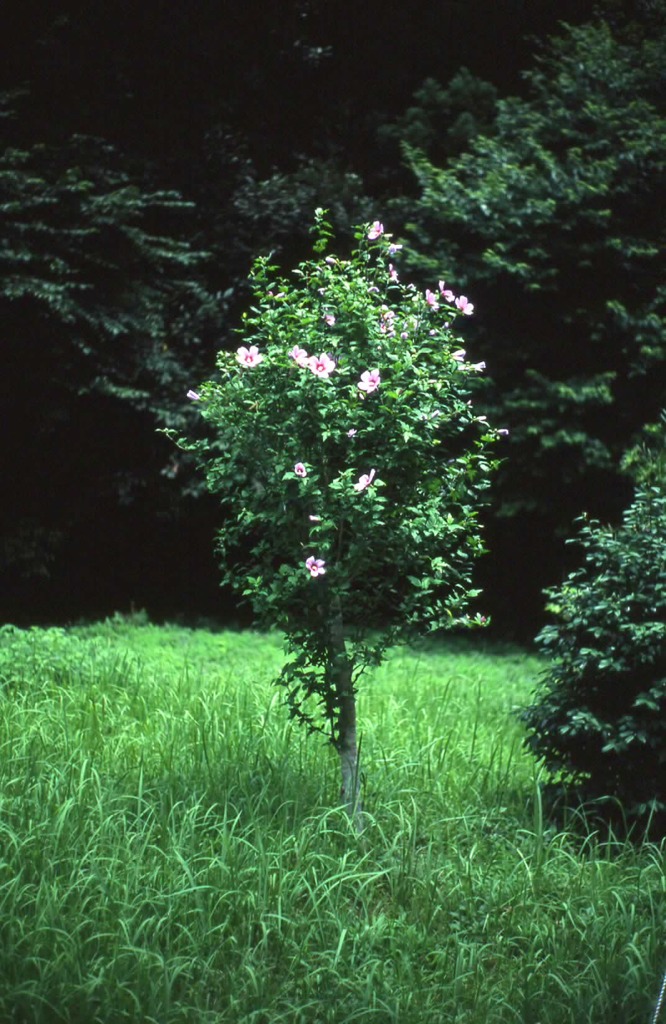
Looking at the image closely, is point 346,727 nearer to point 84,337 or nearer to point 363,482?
point 363,482

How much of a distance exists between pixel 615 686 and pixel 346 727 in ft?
3.95

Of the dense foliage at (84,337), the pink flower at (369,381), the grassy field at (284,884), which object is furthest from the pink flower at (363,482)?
the dense foliage at (84,337)

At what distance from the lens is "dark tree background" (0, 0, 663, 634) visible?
10.1 metres

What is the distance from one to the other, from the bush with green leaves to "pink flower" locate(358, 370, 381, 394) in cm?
147

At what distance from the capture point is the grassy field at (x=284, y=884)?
3.21 m

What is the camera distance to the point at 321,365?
3.97 m

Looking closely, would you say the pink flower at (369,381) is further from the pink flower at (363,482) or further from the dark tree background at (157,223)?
the dark tree background at (157,223)

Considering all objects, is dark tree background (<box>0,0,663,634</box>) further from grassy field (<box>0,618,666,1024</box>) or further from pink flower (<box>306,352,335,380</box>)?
pink flower (<box>306,352,335,380</box>)

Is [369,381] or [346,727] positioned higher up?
[369,381]

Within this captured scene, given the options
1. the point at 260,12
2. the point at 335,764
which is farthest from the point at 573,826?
the point at 260,12

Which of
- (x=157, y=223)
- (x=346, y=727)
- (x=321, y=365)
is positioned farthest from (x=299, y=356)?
(x=157, y=223)

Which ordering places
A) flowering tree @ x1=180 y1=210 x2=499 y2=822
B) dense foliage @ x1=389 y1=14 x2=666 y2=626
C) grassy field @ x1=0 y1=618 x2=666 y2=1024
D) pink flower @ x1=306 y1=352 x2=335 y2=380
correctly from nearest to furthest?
grassy field @ x1=0 y1=618 x2=666 y2=1024, pink flower @ x1=306 y1=352 x2=335 y2=380, flowering tree @ x1=180 y1=210 x2=499 y2=822, dense foliage @ x1=389 y1=14 x2=666 y2=626

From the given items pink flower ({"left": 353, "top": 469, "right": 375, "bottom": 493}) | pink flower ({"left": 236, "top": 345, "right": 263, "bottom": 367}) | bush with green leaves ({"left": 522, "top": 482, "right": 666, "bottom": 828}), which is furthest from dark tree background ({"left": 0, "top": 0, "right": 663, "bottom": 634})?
pink flower ({"left": 353, "top": 469, "right": 375, "bottom": 493})

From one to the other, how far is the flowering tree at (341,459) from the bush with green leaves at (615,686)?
2.10ft
